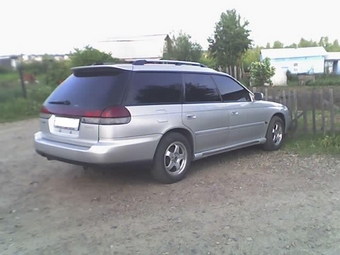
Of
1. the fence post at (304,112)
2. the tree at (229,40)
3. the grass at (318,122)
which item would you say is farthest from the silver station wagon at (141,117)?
the tree at (229,40)

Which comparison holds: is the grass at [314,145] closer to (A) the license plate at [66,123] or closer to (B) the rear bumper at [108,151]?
(B) the rear bumper at [108,151]

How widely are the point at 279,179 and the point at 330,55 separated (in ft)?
159

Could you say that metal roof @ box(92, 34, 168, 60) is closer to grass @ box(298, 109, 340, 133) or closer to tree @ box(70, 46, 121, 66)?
tree @ box(70, 46, 121, 66)

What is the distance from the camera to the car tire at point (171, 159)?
4.24 metres

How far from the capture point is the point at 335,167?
199 inches

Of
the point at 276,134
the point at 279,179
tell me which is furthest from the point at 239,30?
the point at 279,179

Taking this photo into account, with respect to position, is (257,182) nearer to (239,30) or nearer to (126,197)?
(126,197)

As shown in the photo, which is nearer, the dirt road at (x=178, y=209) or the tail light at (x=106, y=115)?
the dirt road at (x=178, y=209)

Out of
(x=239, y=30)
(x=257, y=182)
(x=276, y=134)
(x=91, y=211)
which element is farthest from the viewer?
(x=239, y=30)

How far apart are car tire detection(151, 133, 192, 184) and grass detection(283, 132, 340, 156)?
2506mm

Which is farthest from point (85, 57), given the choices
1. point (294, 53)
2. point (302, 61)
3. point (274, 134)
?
point (294, 53)

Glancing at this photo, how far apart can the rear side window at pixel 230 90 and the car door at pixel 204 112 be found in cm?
14

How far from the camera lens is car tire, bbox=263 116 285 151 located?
19.9ft

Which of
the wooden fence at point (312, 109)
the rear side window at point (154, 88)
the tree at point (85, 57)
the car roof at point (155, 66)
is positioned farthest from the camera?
the tree at point (85, 57)
